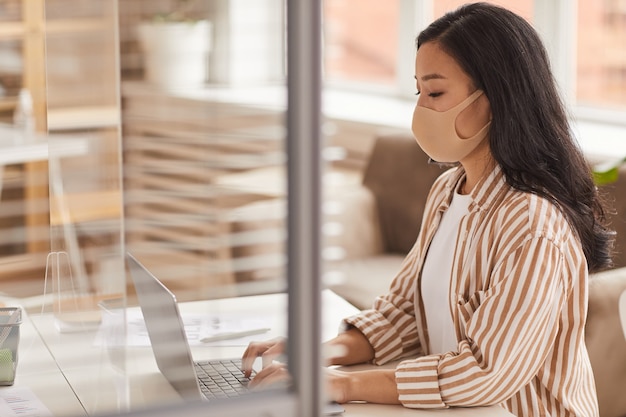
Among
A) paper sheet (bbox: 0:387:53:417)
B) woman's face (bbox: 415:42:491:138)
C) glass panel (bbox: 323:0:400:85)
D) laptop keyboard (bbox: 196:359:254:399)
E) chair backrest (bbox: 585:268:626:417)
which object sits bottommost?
chair backrest (bbox: 585:268:626:417)

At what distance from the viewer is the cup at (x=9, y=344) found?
4.70 feet

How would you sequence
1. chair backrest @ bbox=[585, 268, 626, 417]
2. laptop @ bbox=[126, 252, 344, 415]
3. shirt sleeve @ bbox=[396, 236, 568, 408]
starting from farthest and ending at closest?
chair backrest @ bbox=[585, 268, 626, 417] < shirt sleeve @ bbox=[396, 236, 568, 408] < laptop @ bbox=[126, 252, 344, 415]

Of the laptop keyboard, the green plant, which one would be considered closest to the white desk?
the laptop keyboard

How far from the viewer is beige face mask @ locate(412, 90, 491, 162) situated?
1640 millimetres

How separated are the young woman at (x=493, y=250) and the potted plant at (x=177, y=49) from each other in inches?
16.9

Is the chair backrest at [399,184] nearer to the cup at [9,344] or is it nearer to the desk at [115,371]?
the desk at [115,371]

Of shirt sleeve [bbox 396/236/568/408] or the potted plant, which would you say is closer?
the potted plant

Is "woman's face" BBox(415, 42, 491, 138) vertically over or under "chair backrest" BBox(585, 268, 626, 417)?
over

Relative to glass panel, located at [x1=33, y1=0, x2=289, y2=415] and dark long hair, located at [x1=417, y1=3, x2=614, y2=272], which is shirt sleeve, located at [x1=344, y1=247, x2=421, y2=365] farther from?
glass panel, located at [x1=33, y1=0, x2=289, y2=415]

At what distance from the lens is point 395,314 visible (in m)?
1.78

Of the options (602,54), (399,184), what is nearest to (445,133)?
(399,184)

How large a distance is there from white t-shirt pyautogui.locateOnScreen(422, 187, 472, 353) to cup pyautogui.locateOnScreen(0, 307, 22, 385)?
0.70 metres

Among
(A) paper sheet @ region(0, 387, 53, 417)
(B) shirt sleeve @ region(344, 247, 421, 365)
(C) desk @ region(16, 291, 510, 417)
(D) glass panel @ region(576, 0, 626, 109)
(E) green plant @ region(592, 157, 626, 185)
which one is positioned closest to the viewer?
(C) desk @ region(16, 291, 510, 417)

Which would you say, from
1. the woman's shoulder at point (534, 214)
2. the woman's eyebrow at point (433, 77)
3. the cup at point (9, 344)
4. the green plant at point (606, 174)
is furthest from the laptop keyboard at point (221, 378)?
the green plant at point (606, 174)
